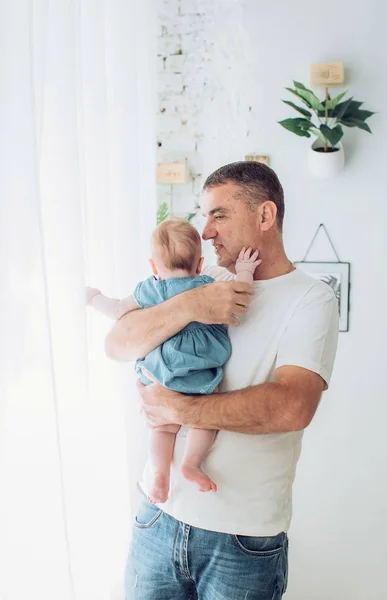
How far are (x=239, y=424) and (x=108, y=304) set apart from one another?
434mm

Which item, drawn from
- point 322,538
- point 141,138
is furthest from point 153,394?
point 322,538

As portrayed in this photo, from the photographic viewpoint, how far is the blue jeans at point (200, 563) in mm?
1539

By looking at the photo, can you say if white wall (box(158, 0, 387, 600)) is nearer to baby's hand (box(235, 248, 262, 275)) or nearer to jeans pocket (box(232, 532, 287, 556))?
baby's hand (box(235, 248, 262, 275))

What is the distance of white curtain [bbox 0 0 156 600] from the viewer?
1.24 metres

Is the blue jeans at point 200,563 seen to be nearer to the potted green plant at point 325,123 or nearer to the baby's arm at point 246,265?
the baby's arm at point 246,265

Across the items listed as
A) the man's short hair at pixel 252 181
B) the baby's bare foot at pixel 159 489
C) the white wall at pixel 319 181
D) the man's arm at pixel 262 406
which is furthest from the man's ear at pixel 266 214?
the white wall at pixel 319 181

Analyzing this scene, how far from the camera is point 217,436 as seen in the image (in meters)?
1.57

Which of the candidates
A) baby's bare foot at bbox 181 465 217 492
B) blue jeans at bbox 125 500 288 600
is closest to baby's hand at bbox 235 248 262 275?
baby's bare foot at bbox 181 465 217 492

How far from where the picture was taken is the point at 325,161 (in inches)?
97.9

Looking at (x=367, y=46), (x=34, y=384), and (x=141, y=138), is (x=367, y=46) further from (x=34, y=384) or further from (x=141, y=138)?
(x=34, y=384)

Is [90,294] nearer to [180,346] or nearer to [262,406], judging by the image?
[180,346]

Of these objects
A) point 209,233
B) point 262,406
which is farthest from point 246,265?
point 262,406

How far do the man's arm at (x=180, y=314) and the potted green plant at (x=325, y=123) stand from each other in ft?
3.59

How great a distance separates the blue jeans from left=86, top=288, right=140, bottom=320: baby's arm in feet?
1.58
